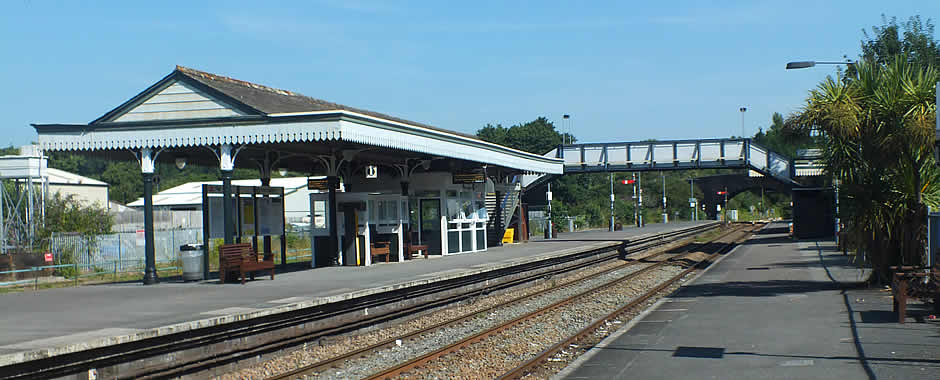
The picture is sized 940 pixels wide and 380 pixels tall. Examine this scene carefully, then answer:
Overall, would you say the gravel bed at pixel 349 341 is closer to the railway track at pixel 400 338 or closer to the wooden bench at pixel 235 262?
the railway track at pixel 400 338

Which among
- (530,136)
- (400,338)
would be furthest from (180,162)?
A: (530,136)

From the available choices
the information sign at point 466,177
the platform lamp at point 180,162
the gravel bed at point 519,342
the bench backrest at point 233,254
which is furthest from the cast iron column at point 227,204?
the information sign at point 466,177

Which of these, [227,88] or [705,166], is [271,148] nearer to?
[227,88]

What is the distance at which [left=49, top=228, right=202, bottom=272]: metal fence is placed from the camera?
24.6m

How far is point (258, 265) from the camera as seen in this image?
16.3 m

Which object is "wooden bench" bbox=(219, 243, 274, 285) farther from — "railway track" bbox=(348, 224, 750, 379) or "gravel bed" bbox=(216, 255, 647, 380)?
"railway track" bbox=(348, 224, 750, 379)

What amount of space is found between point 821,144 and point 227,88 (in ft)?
40.2

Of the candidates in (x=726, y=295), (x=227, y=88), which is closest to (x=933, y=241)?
(x=726, y=295)

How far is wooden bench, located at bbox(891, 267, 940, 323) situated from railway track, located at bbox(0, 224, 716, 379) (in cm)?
757

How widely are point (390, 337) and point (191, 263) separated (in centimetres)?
648

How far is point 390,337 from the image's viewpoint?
492 inches

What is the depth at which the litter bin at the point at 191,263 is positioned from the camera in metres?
17.0

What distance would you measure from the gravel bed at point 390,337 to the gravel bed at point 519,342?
0.61 metres

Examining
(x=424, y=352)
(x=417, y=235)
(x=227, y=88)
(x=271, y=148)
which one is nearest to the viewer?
(x=424, y=352)
